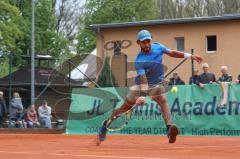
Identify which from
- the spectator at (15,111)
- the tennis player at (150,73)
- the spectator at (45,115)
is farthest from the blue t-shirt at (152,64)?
the spectator at (15,111)

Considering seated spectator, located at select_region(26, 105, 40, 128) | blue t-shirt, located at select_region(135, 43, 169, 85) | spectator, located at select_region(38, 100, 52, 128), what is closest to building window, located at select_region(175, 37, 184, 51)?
spectator, located at select_region(38, 100, 52, 128)

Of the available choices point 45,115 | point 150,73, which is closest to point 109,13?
point 45,115

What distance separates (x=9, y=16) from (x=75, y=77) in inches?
833

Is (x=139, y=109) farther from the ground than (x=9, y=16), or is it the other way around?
(x=9, y=16)

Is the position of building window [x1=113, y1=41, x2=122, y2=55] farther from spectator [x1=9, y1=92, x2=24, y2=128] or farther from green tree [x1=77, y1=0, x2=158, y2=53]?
green tree [x1=77, y1=0, x2=158, y2=53]

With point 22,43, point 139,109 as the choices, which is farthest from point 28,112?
point 22,43

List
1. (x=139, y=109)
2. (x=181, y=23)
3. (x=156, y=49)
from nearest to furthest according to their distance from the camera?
(x=156, y=49), (x=139, y=109), (x=181, y=23)

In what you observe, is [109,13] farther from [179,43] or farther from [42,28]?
[179,43]

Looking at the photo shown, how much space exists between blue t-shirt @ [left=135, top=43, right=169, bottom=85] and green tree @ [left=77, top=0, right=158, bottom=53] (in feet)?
141

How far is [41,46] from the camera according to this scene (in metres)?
54.6

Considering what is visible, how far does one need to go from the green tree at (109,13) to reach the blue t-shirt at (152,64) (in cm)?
4295

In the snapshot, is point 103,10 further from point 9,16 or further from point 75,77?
point 75,77

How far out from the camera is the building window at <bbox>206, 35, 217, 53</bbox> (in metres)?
37.6

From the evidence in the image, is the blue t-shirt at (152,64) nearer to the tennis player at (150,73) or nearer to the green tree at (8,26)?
the tennis player at (150,73)
